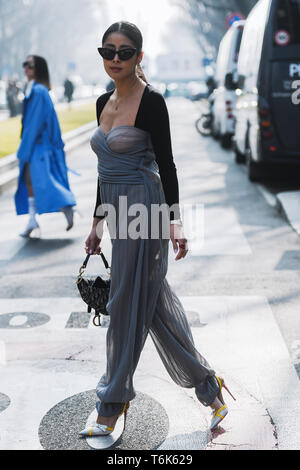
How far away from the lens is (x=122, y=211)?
2.79 m

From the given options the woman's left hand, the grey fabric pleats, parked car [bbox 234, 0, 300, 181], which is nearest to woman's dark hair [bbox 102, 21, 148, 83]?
the grey fabric pleats

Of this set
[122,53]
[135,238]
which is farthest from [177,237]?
[122,53]

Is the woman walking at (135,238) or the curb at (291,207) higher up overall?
the woman walking at (135,238)

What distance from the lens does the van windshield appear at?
30.4 ft

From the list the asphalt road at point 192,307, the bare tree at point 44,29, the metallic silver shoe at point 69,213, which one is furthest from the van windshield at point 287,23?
the bare tree at point 44,29

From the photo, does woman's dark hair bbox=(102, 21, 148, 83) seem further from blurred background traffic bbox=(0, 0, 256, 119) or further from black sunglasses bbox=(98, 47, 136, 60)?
blurred background traffic bbox=(0, 0, 256, 119)

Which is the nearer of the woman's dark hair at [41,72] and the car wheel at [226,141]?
the woman's dark hair at [41,72]

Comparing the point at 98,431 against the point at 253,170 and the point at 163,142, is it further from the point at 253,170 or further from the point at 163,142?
the point at 253,170

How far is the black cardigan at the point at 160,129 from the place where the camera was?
2.66m

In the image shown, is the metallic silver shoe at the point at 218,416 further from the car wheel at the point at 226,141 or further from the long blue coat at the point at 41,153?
the car wheel at the point at 226,141

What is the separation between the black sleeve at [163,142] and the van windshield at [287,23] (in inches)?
284

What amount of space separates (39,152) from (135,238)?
412 cm

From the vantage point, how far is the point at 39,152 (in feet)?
21.8
